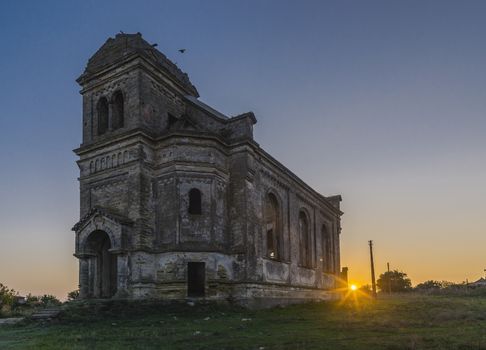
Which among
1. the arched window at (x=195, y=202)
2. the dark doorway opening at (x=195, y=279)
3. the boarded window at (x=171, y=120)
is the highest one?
the boarded window at (x=171, y=120)

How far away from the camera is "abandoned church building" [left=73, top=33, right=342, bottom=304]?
21484 mm

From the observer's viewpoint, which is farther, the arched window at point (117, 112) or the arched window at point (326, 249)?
the arched window at point (326, 249)

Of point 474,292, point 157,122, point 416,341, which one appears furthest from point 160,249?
point 474,292

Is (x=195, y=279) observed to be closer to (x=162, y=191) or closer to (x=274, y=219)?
(x=162, y=191)

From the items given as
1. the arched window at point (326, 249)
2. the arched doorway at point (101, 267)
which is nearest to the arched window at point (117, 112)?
the arched doorway at point (101, 267)

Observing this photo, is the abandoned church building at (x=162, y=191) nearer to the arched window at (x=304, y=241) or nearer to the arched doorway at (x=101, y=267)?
the arched doorway at (x=101, y=267)

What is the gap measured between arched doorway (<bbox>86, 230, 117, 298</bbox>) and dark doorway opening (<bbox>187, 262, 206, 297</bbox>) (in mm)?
3700

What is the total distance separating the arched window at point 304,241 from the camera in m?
31.6

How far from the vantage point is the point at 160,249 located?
21.7m

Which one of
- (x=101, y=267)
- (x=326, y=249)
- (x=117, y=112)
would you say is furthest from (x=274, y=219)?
(x=326, y=249)

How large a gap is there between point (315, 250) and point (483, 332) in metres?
20.7

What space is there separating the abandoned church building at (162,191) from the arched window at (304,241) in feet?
18.3

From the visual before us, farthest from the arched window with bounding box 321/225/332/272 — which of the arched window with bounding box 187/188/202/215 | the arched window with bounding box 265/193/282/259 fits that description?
the arched window with bounding box 187/188/202/215

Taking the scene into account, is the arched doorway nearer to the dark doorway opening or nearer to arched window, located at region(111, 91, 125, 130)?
the dark doorway opening
